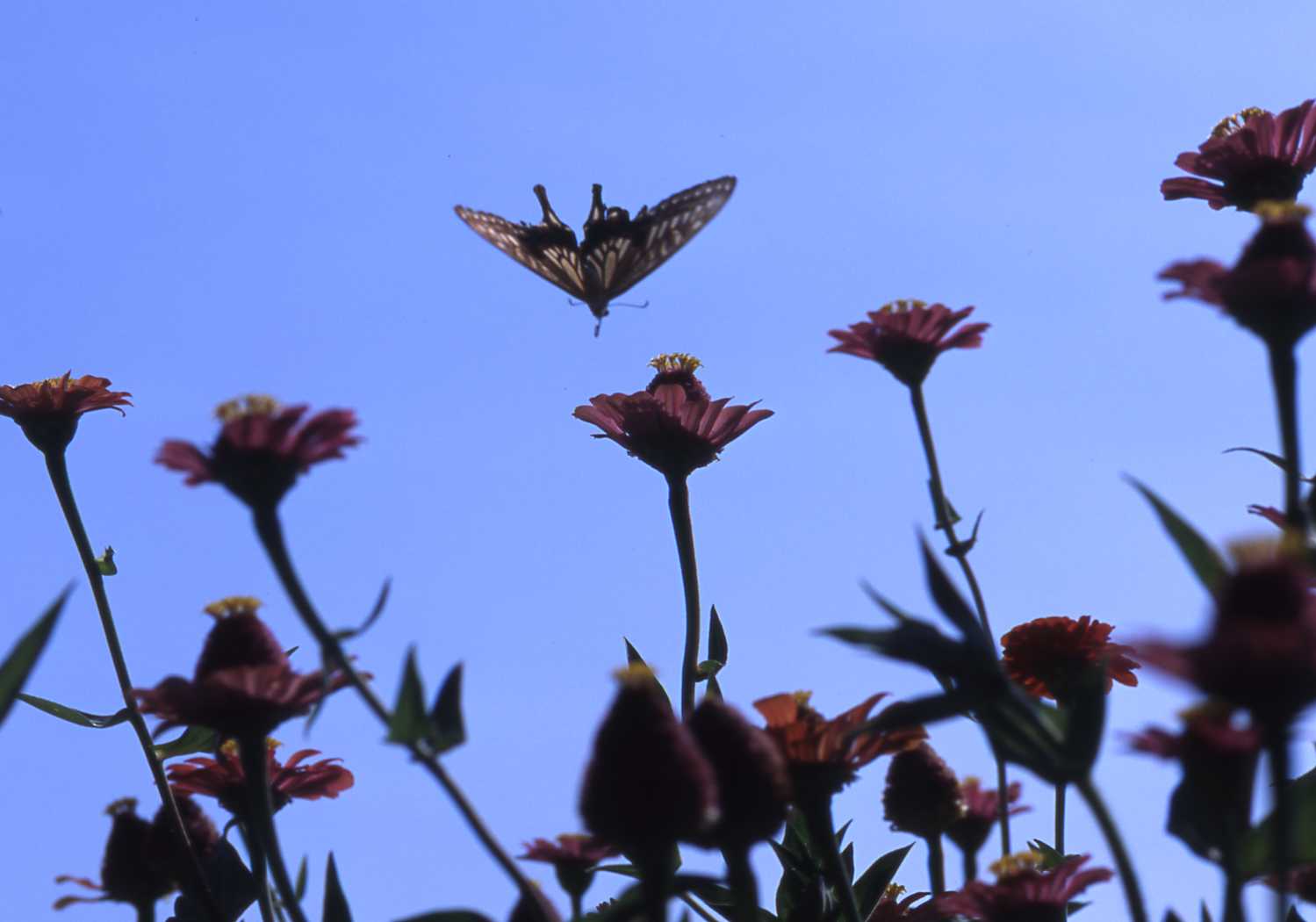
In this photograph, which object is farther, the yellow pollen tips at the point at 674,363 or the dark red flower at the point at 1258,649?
the yellow pollen tips at the point at 674,363

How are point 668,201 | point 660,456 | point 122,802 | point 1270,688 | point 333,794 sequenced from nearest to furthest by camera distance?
point 1270,688
point 122,802
point 333,794
point 660,456
point 668,201

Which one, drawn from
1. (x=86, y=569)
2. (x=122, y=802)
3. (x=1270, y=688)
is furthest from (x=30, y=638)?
(x=86, y=569)

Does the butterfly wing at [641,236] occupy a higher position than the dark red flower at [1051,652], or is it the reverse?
the butterfly wing at [641,236]

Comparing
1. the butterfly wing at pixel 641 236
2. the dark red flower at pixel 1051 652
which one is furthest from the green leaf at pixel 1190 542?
the butterfly wing at pixel 641 236

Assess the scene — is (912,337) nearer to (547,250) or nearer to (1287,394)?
(1287,394)

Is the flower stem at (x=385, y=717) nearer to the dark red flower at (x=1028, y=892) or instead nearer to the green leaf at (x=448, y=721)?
the green leaf at (x=448, y=721)

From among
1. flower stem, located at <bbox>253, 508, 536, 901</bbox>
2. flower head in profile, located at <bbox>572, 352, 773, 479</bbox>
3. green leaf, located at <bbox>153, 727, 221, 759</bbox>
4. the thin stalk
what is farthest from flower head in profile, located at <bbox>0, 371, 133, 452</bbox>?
flower stem, located at <bbox>253, 508, 536, 901</bbox>

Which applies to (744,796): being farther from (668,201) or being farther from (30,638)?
(668,201)
